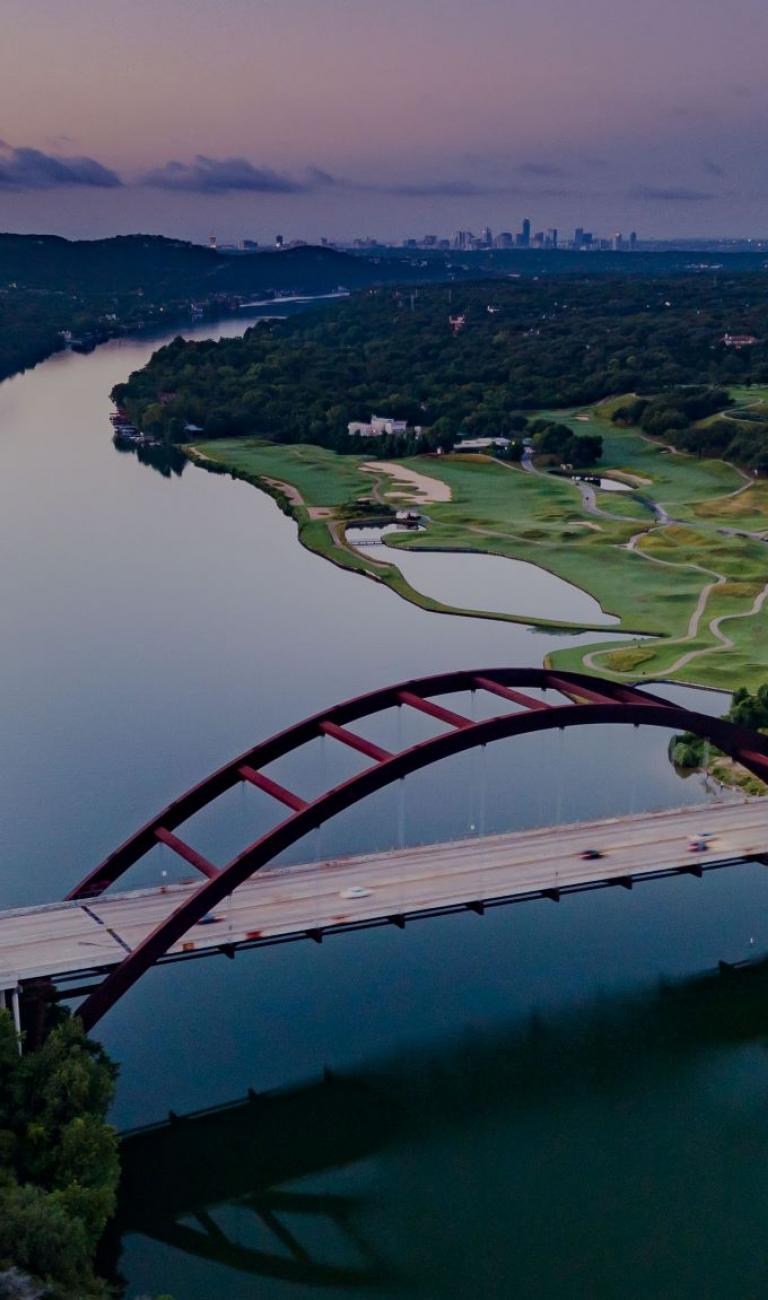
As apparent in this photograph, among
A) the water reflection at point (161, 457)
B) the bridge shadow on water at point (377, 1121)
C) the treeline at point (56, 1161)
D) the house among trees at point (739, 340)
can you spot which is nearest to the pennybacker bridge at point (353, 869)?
the treeline at point (56, 1161)

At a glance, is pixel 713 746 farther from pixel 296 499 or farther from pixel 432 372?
pixel 432 372

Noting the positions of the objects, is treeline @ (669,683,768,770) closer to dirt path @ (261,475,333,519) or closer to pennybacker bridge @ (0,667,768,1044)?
pennybacker bridge @ (0,667,768,1044)

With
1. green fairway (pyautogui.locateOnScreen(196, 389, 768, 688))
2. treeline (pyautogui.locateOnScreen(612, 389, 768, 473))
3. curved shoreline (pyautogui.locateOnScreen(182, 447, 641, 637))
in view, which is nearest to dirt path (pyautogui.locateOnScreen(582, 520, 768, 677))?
green fairway (pyautogui.locateOnScreen(196, 389, 768, 688))

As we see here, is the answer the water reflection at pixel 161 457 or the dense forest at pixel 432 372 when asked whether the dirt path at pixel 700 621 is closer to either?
the dense forest at pixel 432 372

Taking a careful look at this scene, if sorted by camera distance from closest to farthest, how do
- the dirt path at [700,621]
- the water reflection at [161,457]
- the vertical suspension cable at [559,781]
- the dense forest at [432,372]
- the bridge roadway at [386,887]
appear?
1. the bridge roadway at [386,887]
2. the vertical suspension cable at [559,781]
3. the dirt path at [700,621]
4. the water reflection at [161,457]
5. the dense forest at [432,372]

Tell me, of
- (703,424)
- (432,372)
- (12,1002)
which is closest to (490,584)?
(703,424)

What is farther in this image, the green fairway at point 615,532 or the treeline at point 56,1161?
the green fairway at point 615,532
